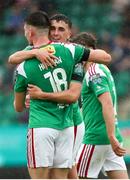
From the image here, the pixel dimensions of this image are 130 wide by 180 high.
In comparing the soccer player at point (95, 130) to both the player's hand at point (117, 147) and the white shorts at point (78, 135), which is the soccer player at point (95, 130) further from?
the player's hand at point (117, 147)

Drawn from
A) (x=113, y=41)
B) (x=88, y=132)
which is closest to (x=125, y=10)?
(x=113, y=41)

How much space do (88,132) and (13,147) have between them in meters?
3.98

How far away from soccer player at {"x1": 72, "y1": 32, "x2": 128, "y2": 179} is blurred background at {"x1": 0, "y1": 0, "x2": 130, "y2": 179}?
400 cm

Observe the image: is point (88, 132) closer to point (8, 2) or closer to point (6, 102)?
point (6, 102)

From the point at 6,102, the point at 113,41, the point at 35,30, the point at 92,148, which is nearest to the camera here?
the point at 35,30

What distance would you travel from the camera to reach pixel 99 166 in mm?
6516

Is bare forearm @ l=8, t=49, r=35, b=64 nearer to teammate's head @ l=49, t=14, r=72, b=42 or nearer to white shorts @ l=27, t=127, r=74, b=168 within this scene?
white shorts @ l=27, t=127, r=74, b=168

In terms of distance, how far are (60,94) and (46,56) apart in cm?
31

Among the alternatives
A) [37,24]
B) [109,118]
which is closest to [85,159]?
[109,118]

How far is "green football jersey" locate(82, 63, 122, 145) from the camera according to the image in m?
6.25

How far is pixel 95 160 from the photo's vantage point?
649cm

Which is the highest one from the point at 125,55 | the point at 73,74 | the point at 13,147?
the point at 73,74

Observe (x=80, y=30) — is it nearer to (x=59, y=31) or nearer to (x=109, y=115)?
(x=59, y=31)

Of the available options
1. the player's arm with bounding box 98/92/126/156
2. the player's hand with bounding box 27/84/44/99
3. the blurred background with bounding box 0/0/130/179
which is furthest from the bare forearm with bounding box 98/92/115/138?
the blurred background with bounding box 0/0/130/179
